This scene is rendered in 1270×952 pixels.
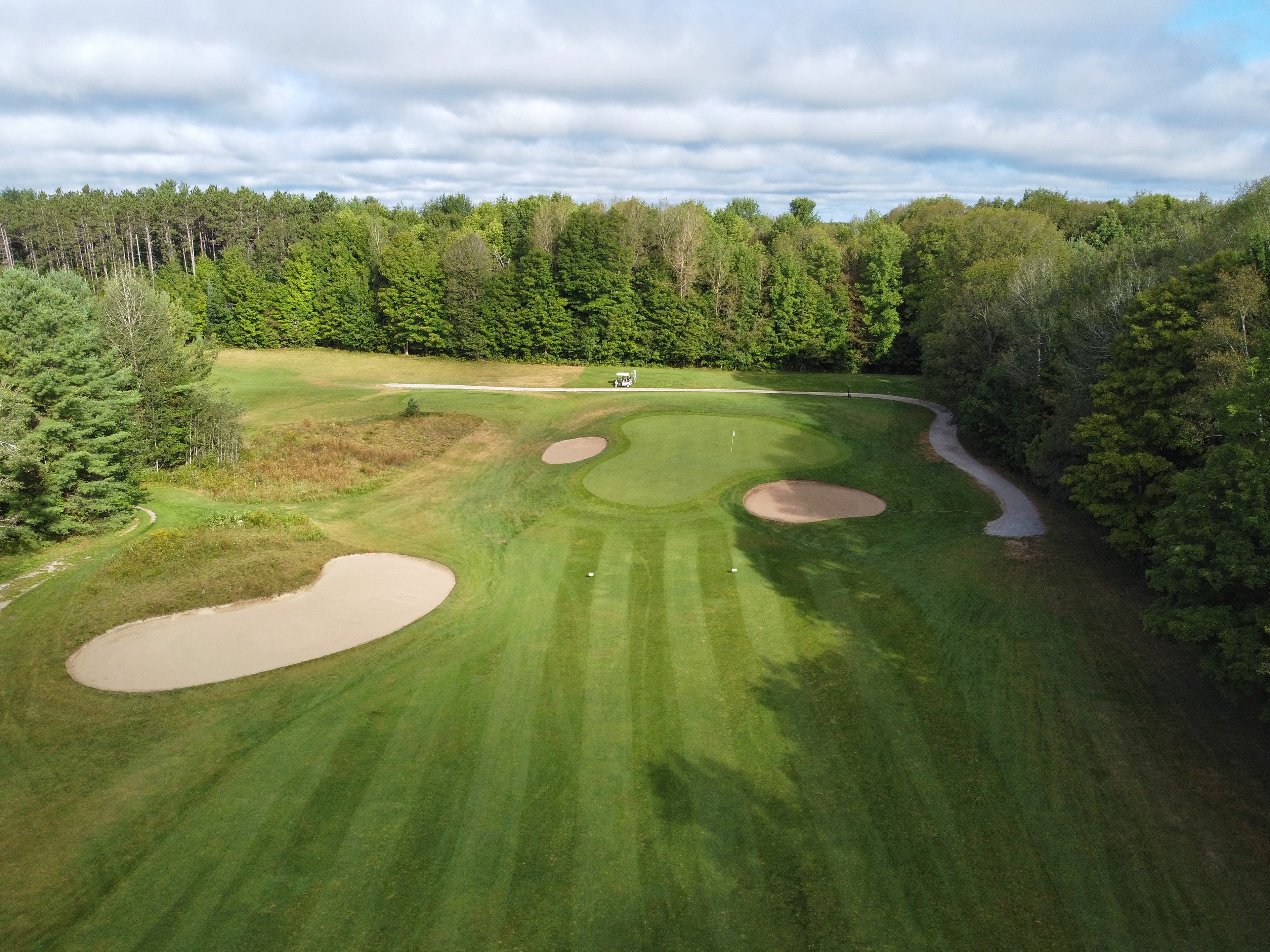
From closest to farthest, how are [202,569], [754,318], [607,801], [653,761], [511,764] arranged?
[607,801] < [511,764] < [653,761] < [202,569] < [754,318]

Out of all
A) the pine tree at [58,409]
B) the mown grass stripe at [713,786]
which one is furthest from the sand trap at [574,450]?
the pine tree at [58,409]

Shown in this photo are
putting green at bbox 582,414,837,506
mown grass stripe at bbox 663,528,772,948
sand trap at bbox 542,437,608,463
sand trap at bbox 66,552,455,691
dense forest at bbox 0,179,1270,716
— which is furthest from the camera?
sand trap at bbox 542,437,608,463

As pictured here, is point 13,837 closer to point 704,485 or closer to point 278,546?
point 278,546

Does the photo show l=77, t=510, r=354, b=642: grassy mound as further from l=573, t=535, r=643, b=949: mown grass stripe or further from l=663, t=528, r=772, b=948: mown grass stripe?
l=663, t=528, r=772, b=948: mown grass stripe

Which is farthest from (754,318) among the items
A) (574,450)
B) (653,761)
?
(653,761)

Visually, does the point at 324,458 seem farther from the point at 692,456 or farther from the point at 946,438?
the point at 946,438

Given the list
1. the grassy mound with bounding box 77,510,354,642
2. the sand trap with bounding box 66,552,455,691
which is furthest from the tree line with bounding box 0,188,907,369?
the sand trap with bounding box 66,552,455,691

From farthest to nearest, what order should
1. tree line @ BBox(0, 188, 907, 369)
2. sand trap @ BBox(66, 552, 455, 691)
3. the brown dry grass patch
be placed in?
1. tree line @ BBox(0, 188, 907, 369)
2. the brown dry grass patch
3. sand trap @ BBox(66, 552, 455, 691)
